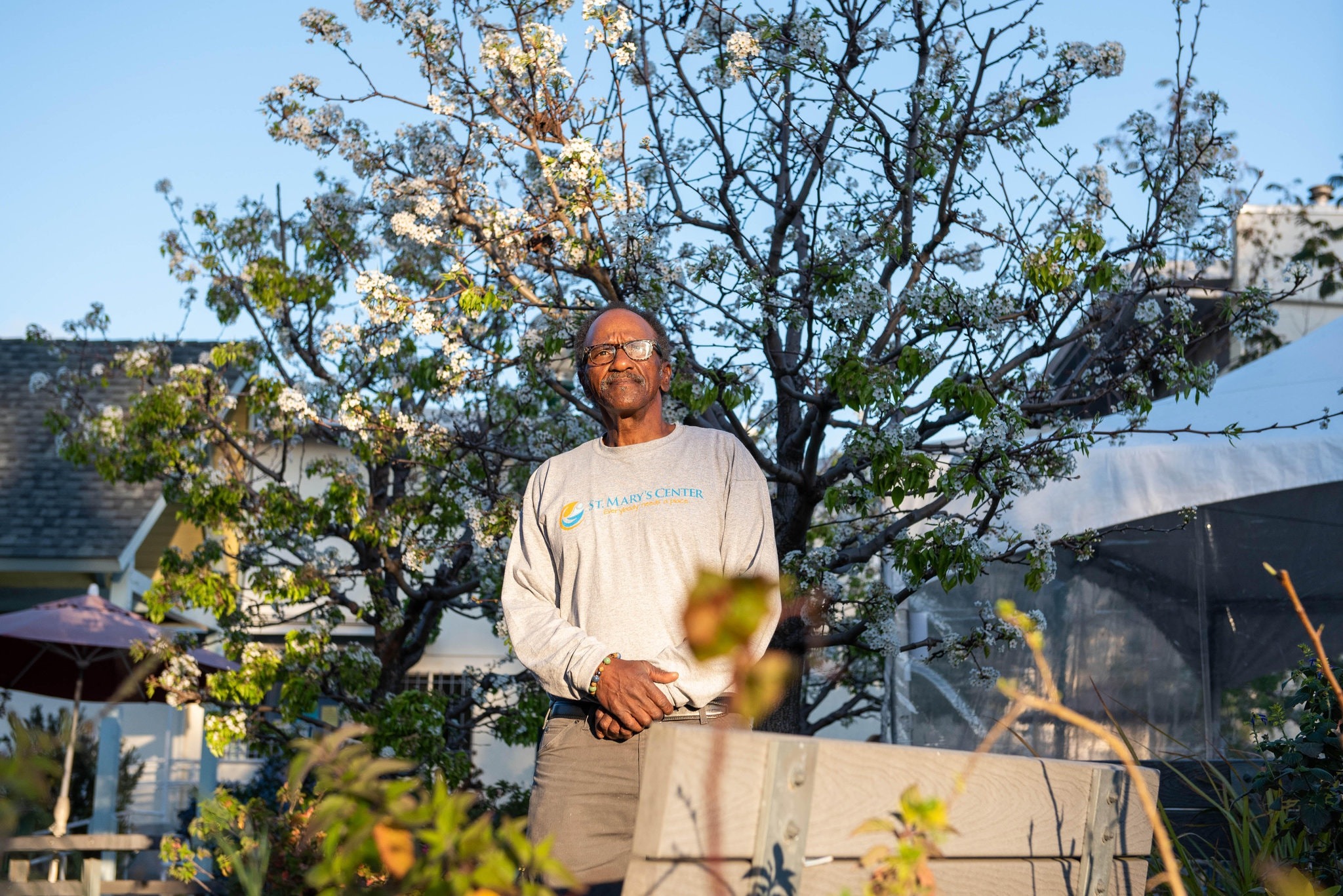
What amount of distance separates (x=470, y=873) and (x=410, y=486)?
8291 millimetres

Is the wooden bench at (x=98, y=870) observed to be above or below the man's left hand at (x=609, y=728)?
below

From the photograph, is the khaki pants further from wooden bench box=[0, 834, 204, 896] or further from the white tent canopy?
the white tent canopy

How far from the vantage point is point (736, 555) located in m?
2.74

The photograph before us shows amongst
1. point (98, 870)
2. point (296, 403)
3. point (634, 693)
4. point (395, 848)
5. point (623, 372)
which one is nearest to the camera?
point (395, 848)

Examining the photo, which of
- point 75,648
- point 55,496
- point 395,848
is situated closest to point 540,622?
point 395,848

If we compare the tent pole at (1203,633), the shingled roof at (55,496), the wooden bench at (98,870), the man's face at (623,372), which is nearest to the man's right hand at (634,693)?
the man's face at (623,372)

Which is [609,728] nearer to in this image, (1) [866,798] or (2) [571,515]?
(2) [571,515]

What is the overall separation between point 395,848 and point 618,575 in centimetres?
164

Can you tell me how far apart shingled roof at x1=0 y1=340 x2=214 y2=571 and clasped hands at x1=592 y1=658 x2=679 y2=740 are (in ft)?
31.2

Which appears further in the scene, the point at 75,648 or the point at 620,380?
the point at 75,648

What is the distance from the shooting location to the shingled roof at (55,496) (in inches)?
474

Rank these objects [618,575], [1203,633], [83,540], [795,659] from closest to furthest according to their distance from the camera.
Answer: [618,575] → [795,659] → [1203,633] → [83,540]

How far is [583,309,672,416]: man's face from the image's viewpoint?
2.99 meters

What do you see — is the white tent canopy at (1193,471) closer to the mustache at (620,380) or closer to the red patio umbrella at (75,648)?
the mustache at (620,380)
